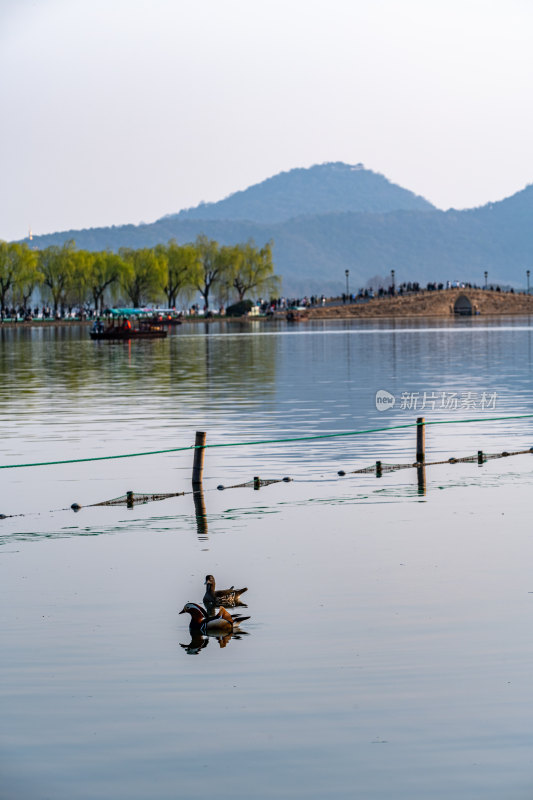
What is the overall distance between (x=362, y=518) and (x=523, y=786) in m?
13.1

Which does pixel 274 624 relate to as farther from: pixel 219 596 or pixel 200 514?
pixel 200 514

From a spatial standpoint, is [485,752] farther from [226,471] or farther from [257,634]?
[226,471]

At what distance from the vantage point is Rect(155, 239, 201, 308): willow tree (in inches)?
7057

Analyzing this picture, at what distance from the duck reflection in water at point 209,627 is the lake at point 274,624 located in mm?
219

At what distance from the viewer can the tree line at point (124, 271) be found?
161000 mm

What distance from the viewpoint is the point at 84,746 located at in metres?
12.4

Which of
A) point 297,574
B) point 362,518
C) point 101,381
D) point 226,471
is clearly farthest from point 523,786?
point 101,381

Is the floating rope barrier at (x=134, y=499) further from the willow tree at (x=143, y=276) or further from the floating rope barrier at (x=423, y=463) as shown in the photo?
the willow tree at (x=143, y=276)

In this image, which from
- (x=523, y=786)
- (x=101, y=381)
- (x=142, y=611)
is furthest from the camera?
(x=101, y=381)

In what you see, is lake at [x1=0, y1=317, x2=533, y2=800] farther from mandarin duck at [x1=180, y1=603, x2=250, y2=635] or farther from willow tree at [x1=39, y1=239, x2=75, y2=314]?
willow tree at [x1=39, y1=239, x2=75, y2=314]

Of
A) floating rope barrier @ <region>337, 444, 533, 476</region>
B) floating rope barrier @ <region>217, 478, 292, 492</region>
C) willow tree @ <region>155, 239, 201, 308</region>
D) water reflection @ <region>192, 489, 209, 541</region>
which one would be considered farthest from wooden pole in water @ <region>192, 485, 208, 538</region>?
willow tree @ <region>155, 239, 201, 308</region>
